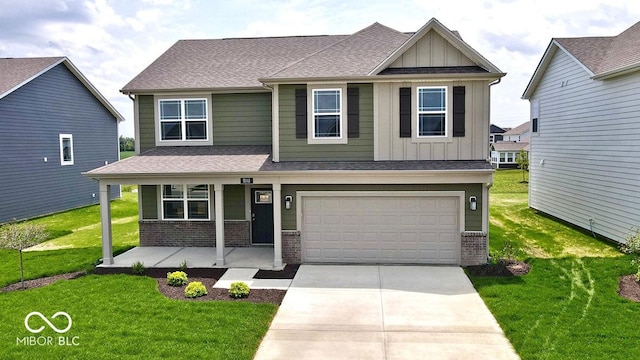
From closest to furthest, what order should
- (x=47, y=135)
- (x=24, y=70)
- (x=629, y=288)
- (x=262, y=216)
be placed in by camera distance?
(x=629, y=288) → (x=262, y=216) → (x=24, y=70) → (x=47, y=135)

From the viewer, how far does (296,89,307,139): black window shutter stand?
42.4ft

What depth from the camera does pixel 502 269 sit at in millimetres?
11812

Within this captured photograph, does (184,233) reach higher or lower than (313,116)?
lower

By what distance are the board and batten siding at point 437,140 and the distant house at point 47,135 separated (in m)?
16.4

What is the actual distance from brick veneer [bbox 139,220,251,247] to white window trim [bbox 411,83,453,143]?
622 centimetres

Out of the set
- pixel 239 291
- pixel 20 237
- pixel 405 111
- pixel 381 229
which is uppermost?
pixel 405 111

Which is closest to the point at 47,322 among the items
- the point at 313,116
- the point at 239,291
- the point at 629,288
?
the point at 239,291

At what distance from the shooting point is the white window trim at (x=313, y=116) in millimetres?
12797

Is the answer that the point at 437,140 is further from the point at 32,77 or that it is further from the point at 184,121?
the point at 32,77

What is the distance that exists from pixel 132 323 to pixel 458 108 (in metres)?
9.34

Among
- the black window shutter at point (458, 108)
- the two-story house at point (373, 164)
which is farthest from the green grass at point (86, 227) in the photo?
the black window shutter at point (458, 108)

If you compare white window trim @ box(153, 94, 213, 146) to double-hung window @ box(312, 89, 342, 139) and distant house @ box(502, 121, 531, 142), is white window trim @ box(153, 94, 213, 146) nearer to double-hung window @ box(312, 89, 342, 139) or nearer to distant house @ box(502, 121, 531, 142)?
double-hung window @ box(312, 89, 342, 139)

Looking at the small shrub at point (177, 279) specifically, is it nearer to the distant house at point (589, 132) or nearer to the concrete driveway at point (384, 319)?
the concrete driveway at point (384, 319)

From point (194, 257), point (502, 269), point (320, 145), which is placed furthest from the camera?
point (194, 257)
